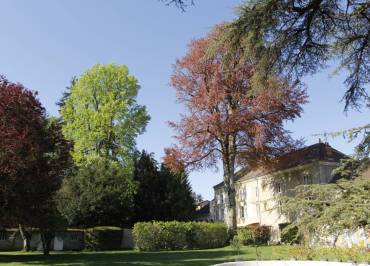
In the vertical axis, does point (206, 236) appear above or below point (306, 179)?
below

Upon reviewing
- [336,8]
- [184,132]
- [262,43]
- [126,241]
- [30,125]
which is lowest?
[126,241]

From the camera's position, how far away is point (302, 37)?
8.14 metres

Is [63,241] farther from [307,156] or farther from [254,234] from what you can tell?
[307,156]

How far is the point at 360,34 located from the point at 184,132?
25452 mm

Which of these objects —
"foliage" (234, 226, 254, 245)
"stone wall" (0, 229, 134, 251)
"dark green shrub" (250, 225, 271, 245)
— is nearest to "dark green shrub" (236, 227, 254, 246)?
"foliage" (234, 226, 254, 245)

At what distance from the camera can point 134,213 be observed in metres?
40.5

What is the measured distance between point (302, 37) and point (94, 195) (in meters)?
30.7

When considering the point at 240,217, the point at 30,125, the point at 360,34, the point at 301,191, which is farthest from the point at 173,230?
the point at 360,34

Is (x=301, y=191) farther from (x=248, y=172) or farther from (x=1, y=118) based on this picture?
Result: (x=248, y=172)

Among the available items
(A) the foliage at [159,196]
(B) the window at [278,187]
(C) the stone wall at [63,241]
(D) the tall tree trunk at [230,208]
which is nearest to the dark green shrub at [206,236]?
(D) the tall tree trunk at [230,208]

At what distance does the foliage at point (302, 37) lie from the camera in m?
7.66

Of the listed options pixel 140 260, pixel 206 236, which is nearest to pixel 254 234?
pixel 206 236

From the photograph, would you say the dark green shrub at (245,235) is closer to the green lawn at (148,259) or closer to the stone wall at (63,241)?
the green lawn at (148,259)

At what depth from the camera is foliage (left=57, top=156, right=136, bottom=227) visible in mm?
36625
